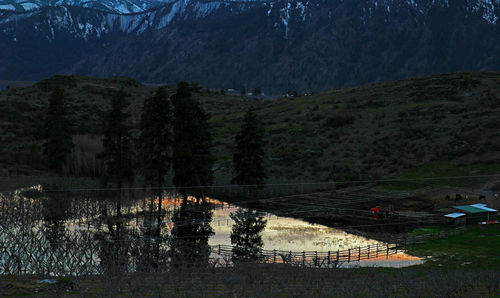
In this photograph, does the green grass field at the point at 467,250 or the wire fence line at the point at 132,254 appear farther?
the green grass field at the point at 467,250

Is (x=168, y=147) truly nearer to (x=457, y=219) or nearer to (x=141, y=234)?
(x=141, y=234)

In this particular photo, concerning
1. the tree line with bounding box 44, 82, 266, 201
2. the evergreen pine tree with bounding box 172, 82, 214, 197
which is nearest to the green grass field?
the tree line with bounding box 44, 82, 266, 201

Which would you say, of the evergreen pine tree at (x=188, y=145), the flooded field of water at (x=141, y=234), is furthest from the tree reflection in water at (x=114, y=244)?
the evergreen pine tree at (x=188, y=145)

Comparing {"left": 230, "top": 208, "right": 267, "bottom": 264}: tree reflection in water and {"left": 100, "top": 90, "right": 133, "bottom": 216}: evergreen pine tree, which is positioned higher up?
{"left": 100, "top": 90, "right": 133, "bottom": 216}: evergreen pine tree

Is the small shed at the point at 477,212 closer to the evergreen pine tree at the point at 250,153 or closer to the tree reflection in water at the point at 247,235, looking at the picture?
the tree reflection in water at the point at 247,235

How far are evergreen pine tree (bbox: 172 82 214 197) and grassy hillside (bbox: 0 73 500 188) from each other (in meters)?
23.3

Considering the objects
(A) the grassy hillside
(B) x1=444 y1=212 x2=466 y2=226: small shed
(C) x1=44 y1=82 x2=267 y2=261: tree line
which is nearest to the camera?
(B) x1=444 y1=212 x2=466 y2=226: small shed

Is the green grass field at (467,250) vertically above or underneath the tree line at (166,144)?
underneath

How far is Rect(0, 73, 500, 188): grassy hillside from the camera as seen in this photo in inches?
3824

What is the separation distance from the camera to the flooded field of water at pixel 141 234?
48.4 metres

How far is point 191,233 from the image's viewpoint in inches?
2516

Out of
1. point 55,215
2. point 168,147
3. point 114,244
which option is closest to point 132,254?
point 114,244

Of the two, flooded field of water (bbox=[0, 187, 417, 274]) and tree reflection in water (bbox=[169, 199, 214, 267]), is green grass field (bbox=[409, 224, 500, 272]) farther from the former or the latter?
tree reflection in water (bbox=[169, 199, 214, 267])

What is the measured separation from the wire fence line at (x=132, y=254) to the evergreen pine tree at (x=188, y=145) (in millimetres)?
17942
